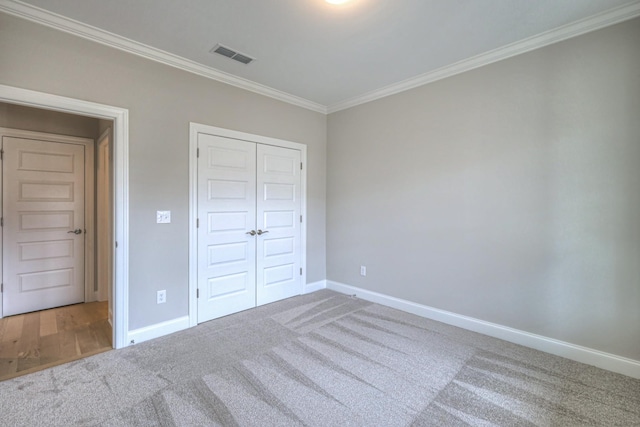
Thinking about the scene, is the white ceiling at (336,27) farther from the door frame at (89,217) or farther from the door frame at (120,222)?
the door frame at (89,217)

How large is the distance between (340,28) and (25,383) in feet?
11.7

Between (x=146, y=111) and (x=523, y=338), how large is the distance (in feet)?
13.4

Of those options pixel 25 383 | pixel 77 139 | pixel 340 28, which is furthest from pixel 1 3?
pixel 25 383

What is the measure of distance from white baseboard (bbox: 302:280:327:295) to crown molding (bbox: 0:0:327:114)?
8.58ft

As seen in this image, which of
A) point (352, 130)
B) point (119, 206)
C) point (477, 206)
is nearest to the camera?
point (119, 206)

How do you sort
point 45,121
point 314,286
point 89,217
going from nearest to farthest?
point 45,121 → point 89,217 → point 314,286

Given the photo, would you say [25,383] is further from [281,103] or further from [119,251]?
[281,103]

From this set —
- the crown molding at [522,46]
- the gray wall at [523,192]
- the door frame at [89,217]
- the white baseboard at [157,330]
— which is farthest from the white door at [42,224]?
the crown molding at [522,46]

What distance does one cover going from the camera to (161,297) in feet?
9.46

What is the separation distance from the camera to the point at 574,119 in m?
2.42

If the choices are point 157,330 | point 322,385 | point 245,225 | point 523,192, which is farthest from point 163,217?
point 523,192

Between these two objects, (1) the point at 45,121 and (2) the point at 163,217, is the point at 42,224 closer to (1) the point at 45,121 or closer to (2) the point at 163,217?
(1) the point at 45,121

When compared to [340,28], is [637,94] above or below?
below

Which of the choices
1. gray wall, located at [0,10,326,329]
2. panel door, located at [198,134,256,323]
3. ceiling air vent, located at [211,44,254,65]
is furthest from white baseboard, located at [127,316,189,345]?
ceiling air vent, located at [211,44,254,65]
